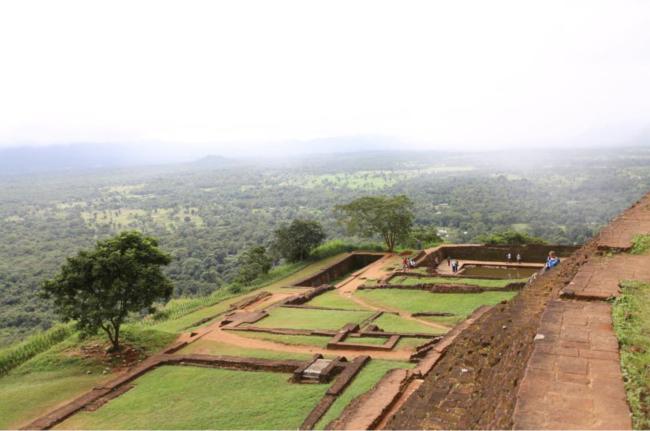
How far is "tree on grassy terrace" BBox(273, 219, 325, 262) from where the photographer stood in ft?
117

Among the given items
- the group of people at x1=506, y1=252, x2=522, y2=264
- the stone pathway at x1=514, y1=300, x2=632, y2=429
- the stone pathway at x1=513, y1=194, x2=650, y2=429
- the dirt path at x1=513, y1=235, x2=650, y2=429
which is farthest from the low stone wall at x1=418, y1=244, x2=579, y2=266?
the stone pathway at x1=514, y1=300, x2=632, y2=429

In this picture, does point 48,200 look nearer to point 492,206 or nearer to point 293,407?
point 492,206

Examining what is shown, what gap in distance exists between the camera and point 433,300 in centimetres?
2119

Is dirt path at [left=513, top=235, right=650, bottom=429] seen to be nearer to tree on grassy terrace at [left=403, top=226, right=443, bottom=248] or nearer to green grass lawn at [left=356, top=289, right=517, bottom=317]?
green grass lawn at [left=356, top=289, right=517, bottom=317]

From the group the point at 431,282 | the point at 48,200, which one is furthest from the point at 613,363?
the point at 48,200

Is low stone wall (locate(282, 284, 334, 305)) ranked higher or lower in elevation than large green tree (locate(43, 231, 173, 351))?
lower

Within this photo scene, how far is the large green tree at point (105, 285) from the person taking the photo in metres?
15.9

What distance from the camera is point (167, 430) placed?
33.4 feet

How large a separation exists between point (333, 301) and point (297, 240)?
43.1ft

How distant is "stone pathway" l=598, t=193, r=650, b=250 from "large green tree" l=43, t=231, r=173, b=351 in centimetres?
1358

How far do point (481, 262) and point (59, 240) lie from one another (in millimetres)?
69666

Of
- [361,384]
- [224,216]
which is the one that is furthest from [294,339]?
[224,216]

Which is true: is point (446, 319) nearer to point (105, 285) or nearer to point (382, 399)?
point (382, 399)

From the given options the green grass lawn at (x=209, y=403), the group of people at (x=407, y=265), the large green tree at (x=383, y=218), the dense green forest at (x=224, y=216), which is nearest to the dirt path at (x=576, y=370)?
the green grass lawn at (x=209, y=403)
